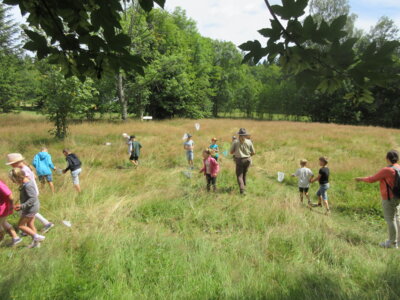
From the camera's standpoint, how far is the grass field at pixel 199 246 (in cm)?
287

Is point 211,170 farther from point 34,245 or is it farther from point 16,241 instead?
point 16,241

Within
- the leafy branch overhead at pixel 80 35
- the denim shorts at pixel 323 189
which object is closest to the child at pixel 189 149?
the denim shorts at pixel 323 189

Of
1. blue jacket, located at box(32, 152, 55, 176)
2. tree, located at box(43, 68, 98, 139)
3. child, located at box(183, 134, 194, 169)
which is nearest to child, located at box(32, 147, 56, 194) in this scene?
blue jacket, located at box(32, 152, 55, 176)

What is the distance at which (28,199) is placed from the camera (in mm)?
4254

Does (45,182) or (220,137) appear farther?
(220,137)

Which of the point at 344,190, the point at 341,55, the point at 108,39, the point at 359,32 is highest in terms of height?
the point at 359,32

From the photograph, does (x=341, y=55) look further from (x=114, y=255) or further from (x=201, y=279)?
(x=114, y=255)

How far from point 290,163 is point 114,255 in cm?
882

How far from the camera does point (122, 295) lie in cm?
271

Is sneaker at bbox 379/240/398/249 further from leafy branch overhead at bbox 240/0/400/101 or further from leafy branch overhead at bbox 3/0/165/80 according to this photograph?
leafy branch overhead at bbox 3/0/165/80

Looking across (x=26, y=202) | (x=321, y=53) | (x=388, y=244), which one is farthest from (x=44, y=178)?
(x=388, y=244)

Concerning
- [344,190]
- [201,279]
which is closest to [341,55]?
[201,279]

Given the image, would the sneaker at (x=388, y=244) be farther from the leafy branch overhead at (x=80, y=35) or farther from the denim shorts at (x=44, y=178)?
the denim shorts at (x=44, y=178)

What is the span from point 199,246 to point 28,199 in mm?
3023
